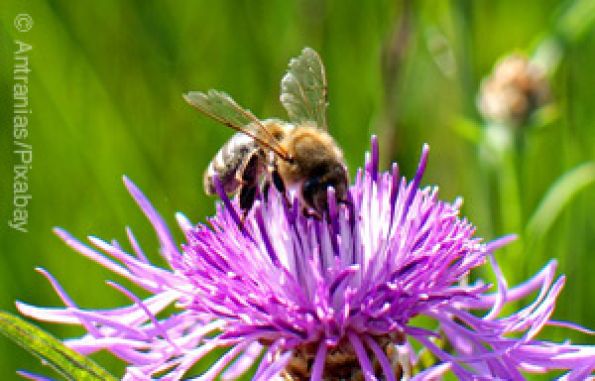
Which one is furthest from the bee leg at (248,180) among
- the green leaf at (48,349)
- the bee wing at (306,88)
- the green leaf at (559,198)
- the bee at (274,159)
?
the green leaf at (559,198)

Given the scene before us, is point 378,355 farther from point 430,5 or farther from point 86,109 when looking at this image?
point 430,5

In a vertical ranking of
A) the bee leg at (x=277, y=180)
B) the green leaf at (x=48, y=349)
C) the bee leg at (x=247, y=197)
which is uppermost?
the bee leg at (x=277, y=180)

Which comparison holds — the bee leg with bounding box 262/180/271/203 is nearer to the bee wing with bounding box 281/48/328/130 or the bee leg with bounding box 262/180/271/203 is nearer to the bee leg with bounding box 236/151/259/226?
the bee leg with bounding box 236/151/259/226

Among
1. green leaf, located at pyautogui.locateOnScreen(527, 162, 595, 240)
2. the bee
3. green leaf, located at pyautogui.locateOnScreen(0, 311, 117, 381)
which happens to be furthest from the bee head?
green leaf, located at pyautogui.locateOnScreen(527, 162, 595, 240)

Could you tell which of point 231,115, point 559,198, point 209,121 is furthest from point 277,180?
point 209,121

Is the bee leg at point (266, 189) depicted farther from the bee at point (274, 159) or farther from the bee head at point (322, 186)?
the bee head at point (322, 186)

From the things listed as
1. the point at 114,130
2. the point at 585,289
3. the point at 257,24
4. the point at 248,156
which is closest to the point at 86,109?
the point at 114,130

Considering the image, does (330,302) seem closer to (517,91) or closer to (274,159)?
(274,159)
